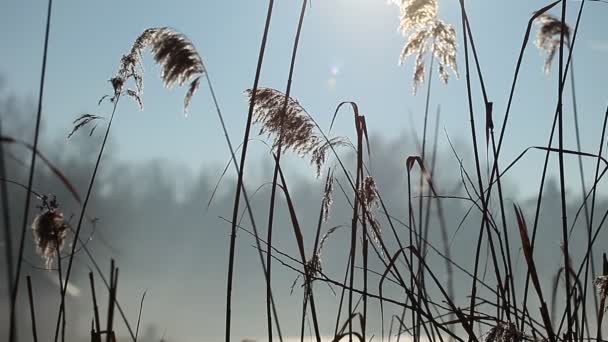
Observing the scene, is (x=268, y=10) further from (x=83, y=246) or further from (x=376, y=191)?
(x=83, y=246)

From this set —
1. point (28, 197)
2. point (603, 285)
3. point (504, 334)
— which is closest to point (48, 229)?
point (28, 197)

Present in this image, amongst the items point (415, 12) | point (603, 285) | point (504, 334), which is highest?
point (415, 12)

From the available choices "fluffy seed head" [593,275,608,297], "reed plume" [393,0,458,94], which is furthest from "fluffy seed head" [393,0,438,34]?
"fluffy seed head" [593,275,608,297]

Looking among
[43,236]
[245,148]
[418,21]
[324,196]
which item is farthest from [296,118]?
[43,236]

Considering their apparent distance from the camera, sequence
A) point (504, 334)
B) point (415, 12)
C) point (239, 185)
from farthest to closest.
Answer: point (415, 12) < point (239, 185) < point (504, 334)

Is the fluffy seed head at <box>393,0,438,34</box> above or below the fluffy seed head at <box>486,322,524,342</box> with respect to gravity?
above

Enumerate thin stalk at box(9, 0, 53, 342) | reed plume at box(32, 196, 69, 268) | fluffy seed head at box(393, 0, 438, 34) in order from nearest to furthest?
thin stalk at box(9, 0, 53, 342)
reed plume at box(32, 196, 69, 268)
fluffy seed head at box(393, 0, 438, 34)

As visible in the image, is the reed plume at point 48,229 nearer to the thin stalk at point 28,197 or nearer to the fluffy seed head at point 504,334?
the thin stalk at point 28,197

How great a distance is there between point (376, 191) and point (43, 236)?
4.35 feet

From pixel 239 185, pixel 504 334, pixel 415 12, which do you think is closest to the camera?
pixel 504 334

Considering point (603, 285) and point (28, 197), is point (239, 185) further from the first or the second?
point (603, 285)

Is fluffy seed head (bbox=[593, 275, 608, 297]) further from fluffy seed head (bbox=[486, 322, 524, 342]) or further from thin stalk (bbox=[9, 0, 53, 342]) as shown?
thin stalk (bbox=[9, 0, 53, 342])

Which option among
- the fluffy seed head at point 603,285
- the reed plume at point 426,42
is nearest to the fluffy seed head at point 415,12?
the reed plume at point 426,42

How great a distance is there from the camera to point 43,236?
2.40 m
